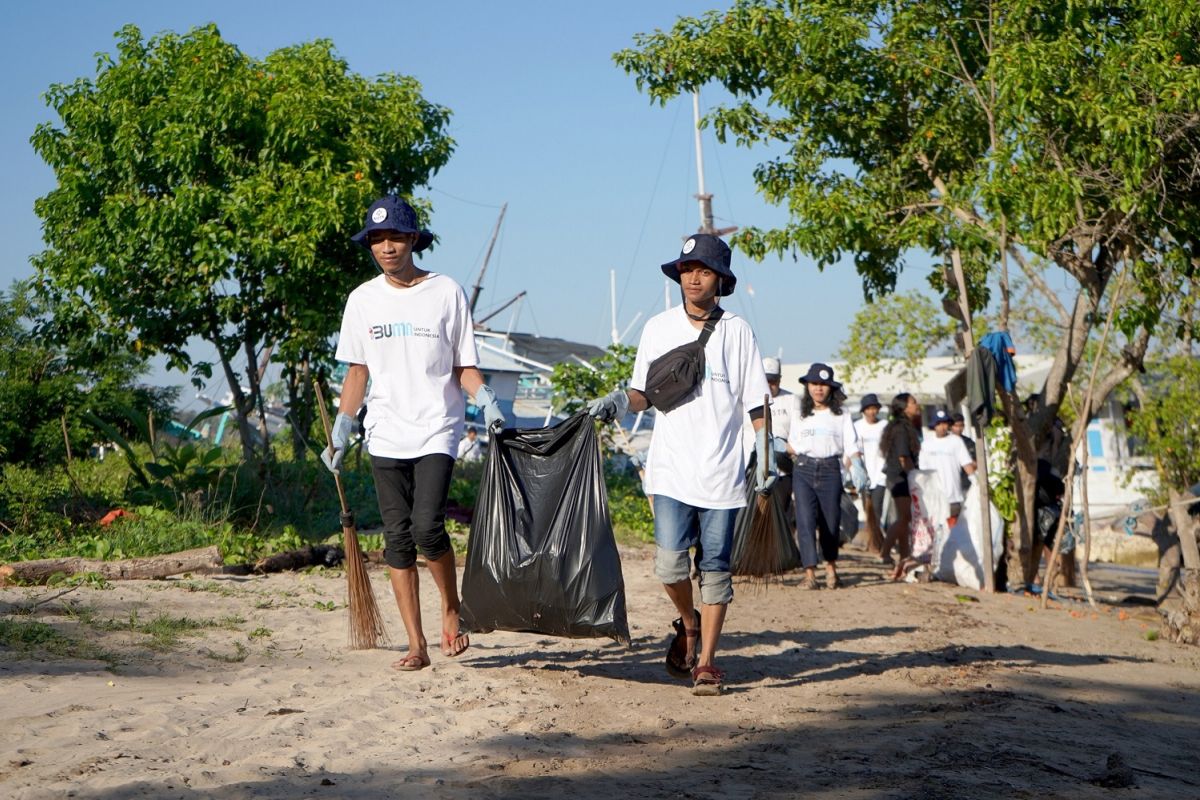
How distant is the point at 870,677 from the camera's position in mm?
6512

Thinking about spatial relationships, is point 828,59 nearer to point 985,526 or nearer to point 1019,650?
point 985,526

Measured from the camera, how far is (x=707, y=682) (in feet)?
18.7

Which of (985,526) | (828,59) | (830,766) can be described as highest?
(828,59)

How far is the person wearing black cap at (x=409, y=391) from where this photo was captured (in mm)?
5754

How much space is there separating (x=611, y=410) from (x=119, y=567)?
425cm

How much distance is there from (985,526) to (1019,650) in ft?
10.5

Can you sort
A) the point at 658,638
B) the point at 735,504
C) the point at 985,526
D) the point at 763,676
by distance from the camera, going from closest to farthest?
the point at 735,504, the point at 763,676, the point at 658,638, the point at 985,526

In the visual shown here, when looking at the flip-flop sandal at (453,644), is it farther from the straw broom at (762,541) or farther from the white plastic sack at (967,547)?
the white plastic sack at (967,547)

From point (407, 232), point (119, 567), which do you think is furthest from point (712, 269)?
point (119, 567)

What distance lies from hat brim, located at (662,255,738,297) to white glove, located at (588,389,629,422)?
67cm

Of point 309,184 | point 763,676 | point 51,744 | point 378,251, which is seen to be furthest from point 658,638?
point 309,184

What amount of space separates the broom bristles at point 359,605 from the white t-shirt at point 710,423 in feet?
4.70

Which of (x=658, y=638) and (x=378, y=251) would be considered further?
(x=658, y=638)

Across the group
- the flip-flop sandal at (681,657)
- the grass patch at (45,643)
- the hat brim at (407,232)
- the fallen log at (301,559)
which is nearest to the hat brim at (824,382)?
the fallen log at (301,559)
